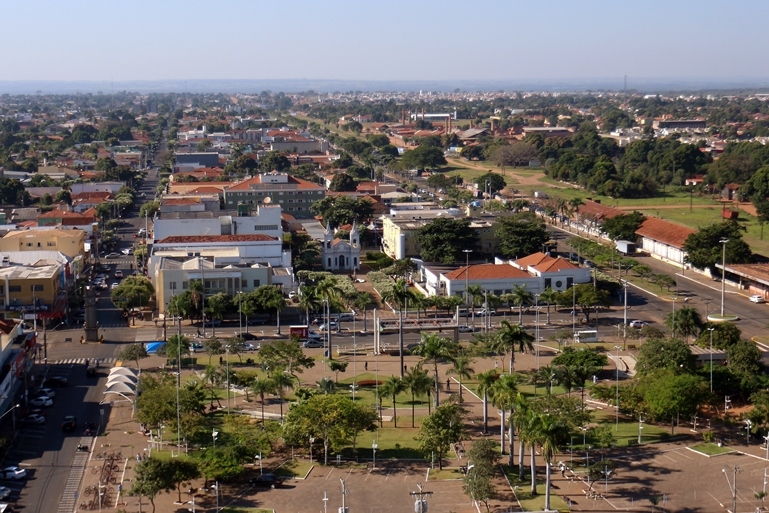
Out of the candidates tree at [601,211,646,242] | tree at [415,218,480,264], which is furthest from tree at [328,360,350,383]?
tree at [601,211,646,242]

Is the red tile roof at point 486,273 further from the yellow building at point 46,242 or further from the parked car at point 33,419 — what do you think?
the parked car at point 33,419

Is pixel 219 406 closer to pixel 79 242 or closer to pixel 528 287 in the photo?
pixel 528 287

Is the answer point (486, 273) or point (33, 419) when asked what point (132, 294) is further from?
point (486, 273)

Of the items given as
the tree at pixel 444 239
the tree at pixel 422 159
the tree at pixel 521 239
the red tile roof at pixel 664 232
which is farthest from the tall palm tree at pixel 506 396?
the tree at pixel 422 159

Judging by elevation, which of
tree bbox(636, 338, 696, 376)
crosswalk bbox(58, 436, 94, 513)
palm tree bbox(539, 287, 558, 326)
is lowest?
crosswalk bbox(58, 436, 94, 513)

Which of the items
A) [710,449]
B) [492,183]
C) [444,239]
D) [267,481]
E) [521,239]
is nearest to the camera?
[267,481]

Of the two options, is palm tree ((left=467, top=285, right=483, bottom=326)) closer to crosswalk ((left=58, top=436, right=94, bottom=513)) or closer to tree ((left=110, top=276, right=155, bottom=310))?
tree ((left=110, top=276, right=155, bottom=310))

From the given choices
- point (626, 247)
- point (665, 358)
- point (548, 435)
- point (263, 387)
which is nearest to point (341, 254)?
point (626, 247)
